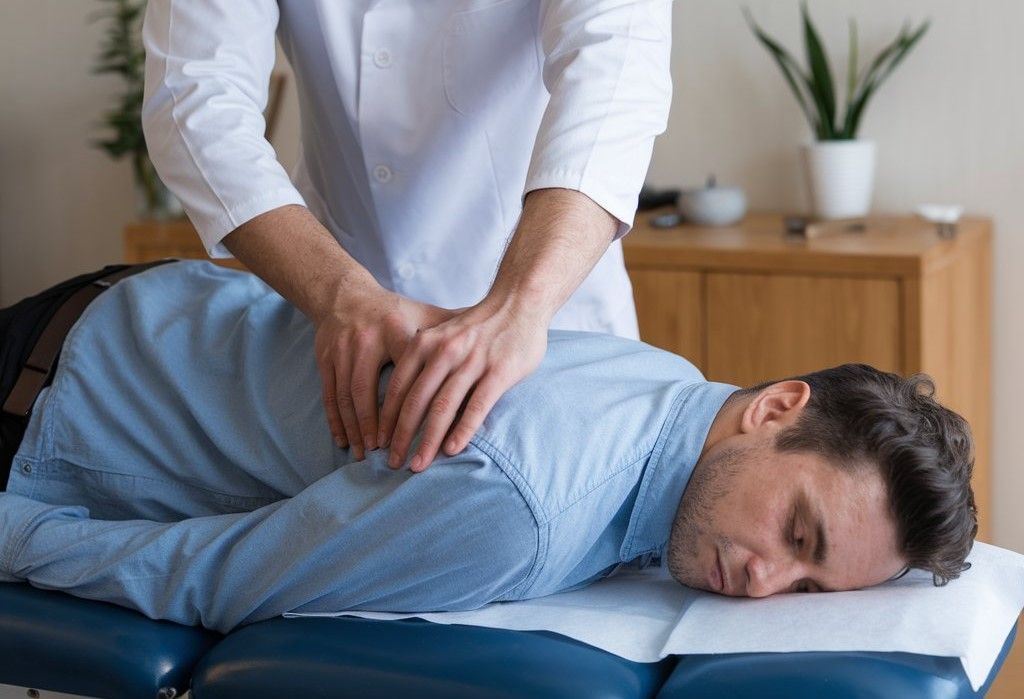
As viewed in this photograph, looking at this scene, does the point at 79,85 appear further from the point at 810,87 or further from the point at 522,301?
the point at 522,301

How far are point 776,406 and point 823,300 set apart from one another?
1461 millimetres

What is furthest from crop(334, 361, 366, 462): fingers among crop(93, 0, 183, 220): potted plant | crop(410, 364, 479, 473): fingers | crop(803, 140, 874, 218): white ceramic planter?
crop(93, 0, 183, 220): potted plant

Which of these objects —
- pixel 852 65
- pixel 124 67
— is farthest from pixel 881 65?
pixel 124 67

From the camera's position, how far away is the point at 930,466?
1.46m

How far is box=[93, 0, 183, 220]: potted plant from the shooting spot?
3.92 metres

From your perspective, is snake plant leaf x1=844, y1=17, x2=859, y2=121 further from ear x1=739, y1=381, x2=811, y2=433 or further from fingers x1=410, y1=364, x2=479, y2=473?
fingers x1=410, y1=364, x2=479, y2=473

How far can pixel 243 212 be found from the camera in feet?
5.60

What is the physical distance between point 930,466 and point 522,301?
48 cm

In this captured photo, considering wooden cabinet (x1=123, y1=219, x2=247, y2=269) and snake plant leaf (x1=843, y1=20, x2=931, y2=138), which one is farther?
wooden cabinet (x1=123, y1=219, x2=247, y2=269)

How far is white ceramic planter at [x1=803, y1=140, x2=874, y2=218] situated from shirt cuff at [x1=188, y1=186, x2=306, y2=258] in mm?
1856

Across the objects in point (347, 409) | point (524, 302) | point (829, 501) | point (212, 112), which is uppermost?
point (212, 112)

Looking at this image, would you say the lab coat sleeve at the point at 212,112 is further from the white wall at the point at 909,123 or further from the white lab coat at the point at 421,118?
the white wall at the point at 909,123

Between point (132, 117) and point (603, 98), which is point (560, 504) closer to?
point (603, 98)

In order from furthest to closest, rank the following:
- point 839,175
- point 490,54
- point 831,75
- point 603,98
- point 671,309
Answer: point 831,75 → point 839,175 → point 671,309 → point 490,54 → point 603,98
